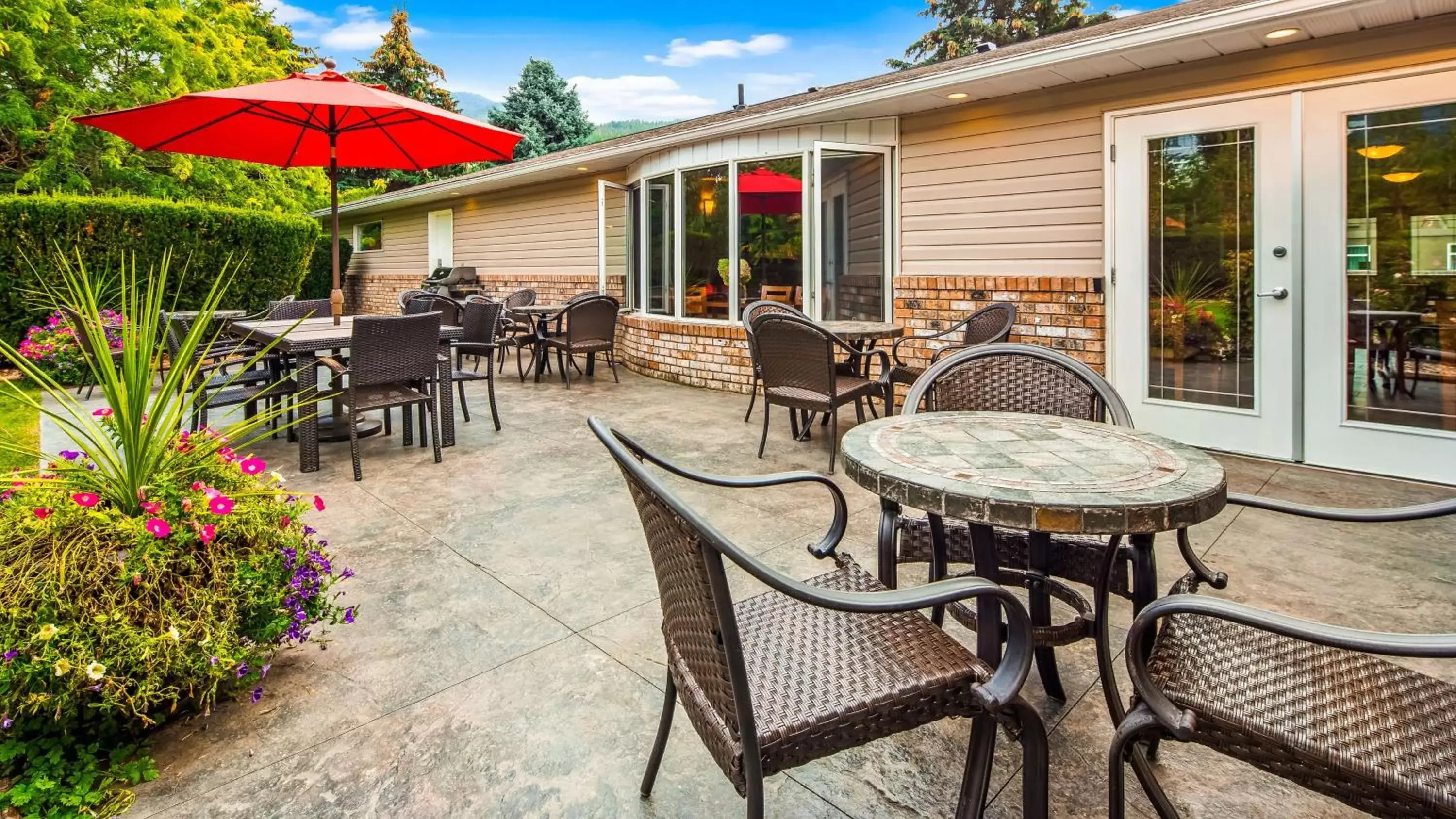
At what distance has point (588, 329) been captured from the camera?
6730mm

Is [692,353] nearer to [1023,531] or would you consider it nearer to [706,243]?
[706,243]

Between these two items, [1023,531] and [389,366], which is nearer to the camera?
[1023,531]

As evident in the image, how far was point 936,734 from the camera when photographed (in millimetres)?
1714

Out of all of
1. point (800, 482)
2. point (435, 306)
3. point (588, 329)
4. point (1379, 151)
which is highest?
point (1379, 151)

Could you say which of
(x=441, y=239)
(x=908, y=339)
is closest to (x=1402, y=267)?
(x=908, y=339)

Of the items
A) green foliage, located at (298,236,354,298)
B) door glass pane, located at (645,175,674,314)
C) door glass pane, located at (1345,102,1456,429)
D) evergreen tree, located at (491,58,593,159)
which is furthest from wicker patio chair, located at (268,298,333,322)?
evergreen tree, located at (491,58,593,159)

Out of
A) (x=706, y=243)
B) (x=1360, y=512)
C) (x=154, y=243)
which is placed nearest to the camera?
(x=1360, y=512)

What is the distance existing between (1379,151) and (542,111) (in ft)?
74.4

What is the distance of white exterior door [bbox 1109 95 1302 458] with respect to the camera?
4043 mm

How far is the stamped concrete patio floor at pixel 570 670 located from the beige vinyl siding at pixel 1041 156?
2.01 m

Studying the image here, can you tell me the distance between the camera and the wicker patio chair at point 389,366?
152 inches

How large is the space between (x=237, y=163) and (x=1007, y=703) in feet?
49.4

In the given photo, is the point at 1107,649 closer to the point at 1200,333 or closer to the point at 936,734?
the point at 936,734

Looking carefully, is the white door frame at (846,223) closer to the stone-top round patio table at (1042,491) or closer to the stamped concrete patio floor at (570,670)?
the stamped concrete patio floor at (570,670)
